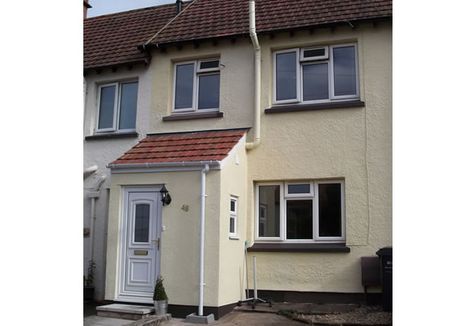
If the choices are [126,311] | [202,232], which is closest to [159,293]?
[126,311]

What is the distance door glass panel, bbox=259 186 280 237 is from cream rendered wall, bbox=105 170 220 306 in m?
2.05

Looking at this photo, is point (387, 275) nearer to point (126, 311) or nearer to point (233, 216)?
point (233, 216)

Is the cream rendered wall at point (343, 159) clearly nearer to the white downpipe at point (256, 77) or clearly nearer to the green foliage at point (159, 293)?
the white downpipe at point (256, 77)

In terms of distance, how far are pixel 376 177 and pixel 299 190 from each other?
1605mm

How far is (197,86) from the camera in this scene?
11.7 meters

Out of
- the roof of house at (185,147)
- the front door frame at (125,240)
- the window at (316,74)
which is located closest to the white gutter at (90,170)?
the roof of house at (185,147)

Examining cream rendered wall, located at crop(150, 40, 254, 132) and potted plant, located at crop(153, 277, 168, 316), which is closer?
potted plant, located at crop(153, 277, 168, 316)

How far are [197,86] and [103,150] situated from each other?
108 inches

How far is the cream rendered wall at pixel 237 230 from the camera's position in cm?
921

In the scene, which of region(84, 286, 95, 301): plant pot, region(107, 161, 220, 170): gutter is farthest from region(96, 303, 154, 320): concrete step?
region(107, 161, 220, 170): gutter

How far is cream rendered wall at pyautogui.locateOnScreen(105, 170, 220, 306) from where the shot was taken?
900 cm

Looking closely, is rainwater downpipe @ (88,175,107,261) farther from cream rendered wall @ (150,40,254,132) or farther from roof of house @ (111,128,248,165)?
cream rendered wall @ (150,40,254,132)
